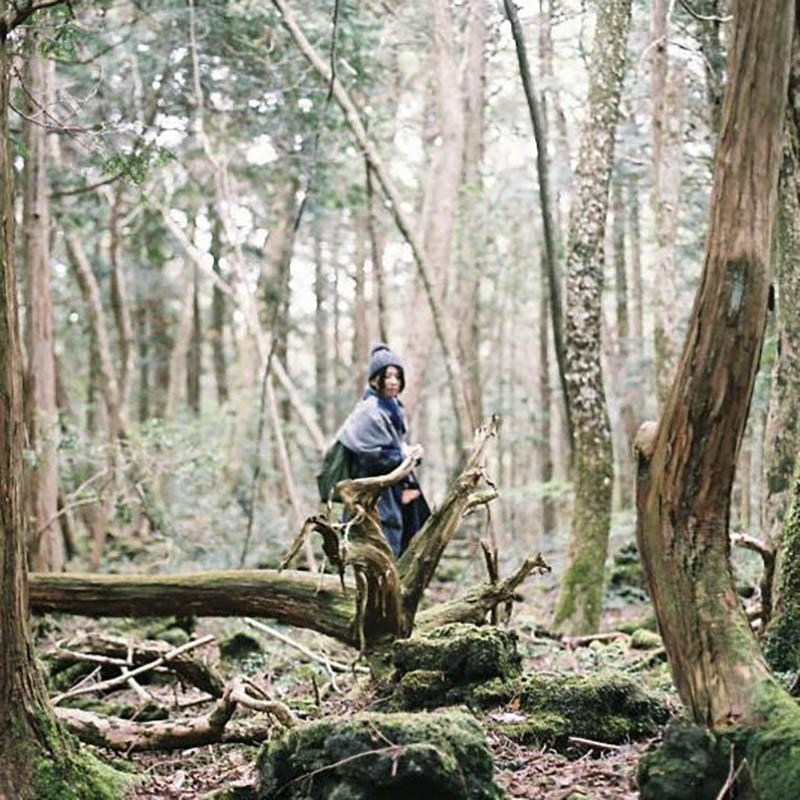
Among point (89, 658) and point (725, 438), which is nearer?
point (725, 438)

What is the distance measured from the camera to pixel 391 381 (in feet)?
31.8

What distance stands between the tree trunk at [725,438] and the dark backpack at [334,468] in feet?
16.5

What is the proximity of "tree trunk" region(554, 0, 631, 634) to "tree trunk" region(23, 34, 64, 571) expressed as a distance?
6.16m

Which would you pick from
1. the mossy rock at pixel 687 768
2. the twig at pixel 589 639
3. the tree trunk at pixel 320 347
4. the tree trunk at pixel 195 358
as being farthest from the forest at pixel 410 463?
the tree trunk at pixel 320 347

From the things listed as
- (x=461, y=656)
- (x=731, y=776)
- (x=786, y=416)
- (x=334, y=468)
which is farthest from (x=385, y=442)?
(x=731, y=776)

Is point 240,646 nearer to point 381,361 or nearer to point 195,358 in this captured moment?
point 381,361

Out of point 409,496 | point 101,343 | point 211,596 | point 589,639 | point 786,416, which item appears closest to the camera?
point 786,416

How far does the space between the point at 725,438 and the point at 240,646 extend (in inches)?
279

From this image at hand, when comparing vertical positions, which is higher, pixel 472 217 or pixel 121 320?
pixel 472 217

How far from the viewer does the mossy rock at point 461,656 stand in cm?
696

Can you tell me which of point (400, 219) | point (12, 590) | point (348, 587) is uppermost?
point (400, 219)

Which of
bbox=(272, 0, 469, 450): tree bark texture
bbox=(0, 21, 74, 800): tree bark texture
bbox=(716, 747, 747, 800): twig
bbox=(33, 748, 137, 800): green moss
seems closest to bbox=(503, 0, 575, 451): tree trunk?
bbox=(272, 0, 469, 450): tree bark texture

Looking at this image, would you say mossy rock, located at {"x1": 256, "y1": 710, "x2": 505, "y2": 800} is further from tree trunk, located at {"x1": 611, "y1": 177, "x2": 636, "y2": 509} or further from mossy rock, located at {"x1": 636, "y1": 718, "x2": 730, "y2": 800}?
tree trunk, located at {"x1": 611, "y1": 177, "x2": 636, "y2": 509}

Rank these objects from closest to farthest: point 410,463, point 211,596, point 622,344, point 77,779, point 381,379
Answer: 1. point 77,779
2. point 410,463
3. point 211,596
4. point 381,379
5. point 622,344
